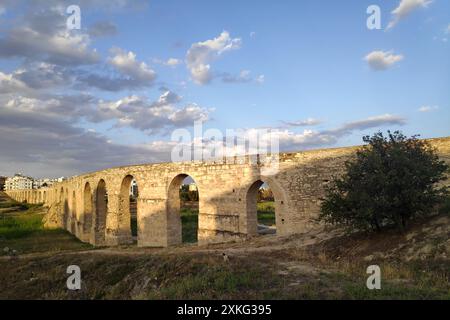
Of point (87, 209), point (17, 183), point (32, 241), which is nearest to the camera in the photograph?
point (32, 241)

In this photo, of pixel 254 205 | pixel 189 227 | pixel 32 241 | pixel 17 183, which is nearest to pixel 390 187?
pixel 254 205

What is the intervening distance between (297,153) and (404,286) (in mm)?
8258

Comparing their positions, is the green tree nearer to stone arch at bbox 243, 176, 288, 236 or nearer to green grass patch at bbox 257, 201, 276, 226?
stone arch at bbox 243, 176, 288, 236

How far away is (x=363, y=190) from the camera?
933 centimetres

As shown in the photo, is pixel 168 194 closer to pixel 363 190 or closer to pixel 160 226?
pixel 160 226

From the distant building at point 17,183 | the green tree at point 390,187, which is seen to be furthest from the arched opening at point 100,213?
the distant building at point 17,183

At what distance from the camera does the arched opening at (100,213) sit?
23.7m

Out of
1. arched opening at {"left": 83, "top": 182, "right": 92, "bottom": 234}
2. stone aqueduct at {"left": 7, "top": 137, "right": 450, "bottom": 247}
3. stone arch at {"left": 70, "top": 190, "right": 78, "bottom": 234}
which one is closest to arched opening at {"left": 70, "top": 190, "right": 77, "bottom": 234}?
stone arch at {"left": 70, "top": 190, "right": 78, "bottom": 234}

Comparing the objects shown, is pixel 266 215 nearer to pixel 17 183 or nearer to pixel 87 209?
pixel 87 209

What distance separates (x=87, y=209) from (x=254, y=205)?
16.4 meters

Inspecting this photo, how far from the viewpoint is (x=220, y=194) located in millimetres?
15719

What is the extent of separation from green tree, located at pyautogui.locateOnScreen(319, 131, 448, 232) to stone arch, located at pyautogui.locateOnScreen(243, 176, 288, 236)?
4.15 m

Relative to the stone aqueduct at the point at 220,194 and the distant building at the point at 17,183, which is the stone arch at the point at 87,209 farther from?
the distant building at the point at 17,183
